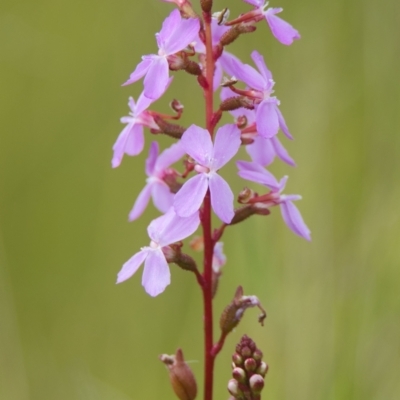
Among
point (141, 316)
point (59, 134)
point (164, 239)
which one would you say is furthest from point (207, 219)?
point (59, 134)

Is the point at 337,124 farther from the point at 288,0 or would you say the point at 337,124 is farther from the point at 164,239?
the point at 164,239

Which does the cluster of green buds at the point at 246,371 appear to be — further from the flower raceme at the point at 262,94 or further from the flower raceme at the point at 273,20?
the flower raceme at the point at 273,20

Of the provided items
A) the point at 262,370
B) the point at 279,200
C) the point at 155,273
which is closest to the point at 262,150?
the point at 279,200

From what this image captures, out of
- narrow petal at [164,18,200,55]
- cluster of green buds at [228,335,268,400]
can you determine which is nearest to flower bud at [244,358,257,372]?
cluster of green buds at [228,335,268,400]

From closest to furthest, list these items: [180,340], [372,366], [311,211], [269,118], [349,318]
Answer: [269,118] → [372,366] → [349,318] → [311,211] → [180,340]

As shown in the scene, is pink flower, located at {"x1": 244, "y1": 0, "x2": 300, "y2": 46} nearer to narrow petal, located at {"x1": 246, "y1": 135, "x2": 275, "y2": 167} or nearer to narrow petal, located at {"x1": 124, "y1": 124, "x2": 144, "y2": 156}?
narrow petal, located at {"x1": 246, "y1": 135, "x2": 275, "y2": 167}

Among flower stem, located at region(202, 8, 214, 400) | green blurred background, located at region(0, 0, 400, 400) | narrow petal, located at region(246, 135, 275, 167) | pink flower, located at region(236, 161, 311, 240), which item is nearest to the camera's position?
flower stem, located at region(202, 8, 214, 400)
